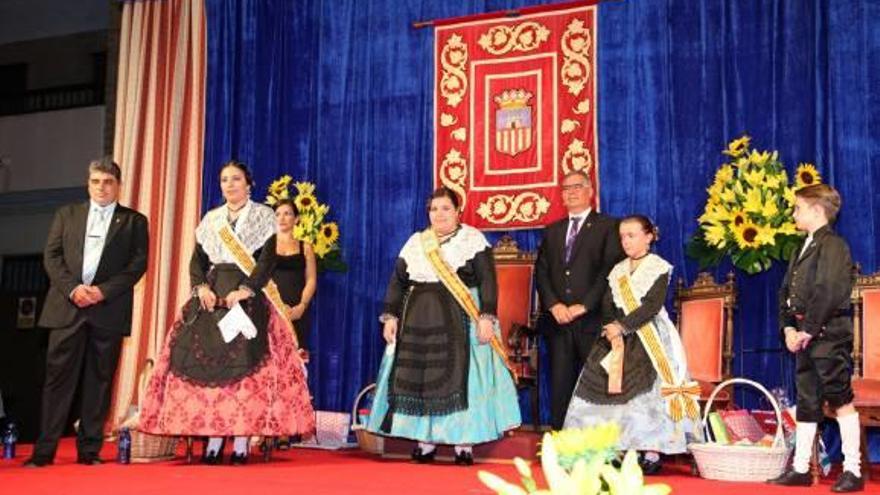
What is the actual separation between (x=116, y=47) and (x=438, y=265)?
14.2 feet

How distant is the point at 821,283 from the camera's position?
4004 millimetres

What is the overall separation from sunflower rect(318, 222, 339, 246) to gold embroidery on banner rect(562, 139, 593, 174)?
62.2 inches

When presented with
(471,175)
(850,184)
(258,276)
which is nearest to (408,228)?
(471,175)

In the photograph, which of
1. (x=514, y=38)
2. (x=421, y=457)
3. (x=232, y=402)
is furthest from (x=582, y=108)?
(x=232, y=402)

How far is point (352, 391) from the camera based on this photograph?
6758 millimetres

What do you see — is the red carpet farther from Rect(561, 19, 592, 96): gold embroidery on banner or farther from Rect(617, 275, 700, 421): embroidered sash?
Rect(561, 19, 592, 96): gold embroidery on banner

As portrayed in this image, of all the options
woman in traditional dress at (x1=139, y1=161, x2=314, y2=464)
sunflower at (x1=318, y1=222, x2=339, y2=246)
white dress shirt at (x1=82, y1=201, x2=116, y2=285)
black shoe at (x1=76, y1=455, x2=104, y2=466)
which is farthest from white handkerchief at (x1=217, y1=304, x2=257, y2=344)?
sunflower at (x1=318, y1=222, x2=339, y2=246)

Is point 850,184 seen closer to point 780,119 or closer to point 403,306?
point 780,119

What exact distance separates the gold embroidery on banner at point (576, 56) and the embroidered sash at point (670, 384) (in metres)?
2.09

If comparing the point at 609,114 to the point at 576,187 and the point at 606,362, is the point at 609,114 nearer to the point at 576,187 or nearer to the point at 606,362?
the point at 576,187

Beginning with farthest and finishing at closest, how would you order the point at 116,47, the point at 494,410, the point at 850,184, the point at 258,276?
the point at 116,47 → the point at 850,184 → the point at 494,410 → the point at 258,276

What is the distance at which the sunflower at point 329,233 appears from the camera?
263 inches

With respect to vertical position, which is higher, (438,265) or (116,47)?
(116,47)

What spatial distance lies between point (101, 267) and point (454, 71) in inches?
112
